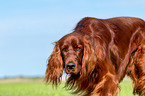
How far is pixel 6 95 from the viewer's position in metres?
7.76

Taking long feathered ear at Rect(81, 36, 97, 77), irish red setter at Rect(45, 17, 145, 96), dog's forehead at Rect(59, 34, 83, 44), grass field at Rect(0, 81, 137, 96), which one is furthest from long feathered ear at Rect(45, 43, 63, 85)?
long feathered ear at Rect(81, 36, 97, 77)

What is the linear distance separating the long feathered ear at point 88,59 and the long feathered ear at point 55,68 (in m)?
0.47

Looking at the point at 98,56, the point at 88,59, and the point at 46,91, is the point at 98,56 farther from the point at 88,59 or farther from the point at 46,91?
the point at 46,91

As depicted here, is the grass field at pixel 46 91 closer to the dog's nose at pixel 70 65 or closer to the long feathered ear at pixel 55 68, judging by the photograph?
the long feathered ear at pixel 55 68

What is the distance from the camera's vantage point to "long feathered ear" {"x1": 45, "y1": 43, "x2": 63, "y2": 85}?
4.67 meters

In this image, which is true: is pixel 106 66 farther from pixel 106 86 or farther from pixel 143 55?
pixel 143 55

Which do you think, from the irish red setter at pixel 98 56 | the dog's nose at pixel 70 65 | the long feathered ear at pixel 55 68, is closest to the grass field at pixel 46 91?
the long feathered ear at pixel 55 68

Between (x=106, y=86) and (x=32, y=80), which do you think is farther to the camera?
(x=32, y=80)

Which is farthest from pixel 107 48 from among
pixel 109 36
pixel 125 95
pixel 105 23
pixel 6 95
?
pixel 6 95

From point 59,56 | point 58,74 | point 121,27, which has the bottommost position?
point 58,74

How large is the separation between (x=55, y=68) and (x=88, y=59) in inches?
27.2

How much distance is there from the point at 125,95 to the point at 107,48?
6.01 ft

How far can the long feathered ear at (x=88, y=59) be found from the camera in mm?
4422

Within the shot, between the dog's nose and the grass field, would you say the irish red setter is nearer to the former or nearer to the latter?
the dog's nose
